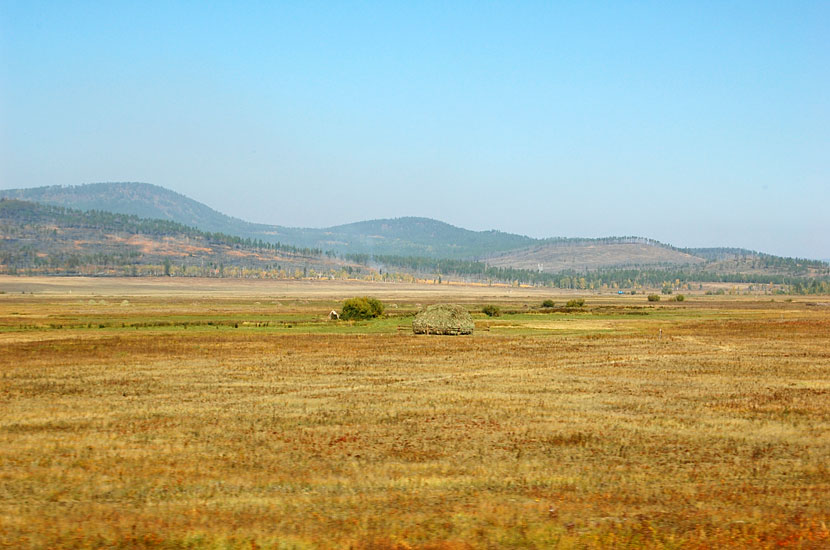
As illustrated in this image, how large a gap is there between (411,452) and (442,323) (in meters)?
39.3

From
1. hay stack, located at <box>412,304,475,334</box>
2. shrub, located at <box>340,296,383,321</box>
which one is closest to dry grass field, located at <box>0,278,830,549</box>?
hay stack, located at <box>412,304,475,334</box>

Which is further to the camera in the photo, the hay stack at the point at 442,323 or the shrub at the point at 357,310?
the shrub at the point at 357,310

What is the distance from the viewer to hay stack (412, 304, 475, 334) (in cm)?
5731

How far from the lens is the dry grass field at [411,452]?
12.8m

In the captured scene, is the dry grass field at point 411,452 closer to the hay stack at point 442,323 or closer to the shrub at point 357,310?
the hay stack at point 442,323

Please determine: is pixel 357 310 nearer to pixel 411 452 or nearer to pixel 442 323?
pixel 442 323

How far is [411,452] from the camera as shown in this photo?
18.1m

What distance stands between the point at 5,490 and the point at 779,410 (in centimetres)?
2091

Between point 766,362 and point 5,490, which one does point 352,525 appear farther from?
point 766,362

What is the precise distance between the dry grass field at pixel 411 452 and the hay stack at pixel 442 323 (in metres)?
17.6

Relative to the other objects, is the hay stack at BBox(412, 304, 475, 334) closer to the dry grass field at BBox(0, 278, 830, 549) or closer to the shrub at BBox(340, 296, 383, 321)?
the dry grass field at BBox(0, 278, 830, 549)

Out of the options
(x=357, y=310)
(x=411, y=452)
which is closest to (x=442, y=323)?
(x=357, y=310)

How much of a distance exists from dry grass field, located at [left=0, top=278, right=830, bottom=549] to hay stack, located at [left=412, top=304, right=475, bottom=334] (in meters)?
17.6

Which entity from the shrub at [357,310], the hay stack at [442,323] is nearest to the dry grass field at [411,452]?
the hay stack at [442,323]
